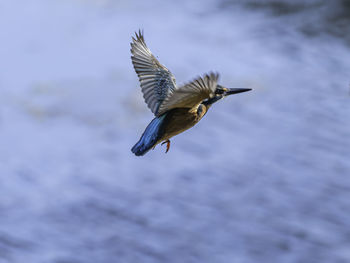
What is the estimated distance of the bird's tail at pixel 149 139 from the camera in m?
2.35

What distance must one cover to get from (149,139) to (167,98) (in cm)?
19

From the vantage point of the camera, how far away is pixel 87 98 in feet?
27.8

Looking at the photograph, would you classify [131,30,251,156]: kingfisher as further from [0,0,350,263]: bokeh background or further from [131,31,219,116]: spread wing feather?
[0,0,350,263]: bokeh background

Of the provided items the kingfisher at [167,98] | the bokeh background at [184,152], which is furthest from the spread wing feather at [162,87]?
the bokeh background at [184,152]

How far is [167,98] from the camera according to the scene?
2.27 meters

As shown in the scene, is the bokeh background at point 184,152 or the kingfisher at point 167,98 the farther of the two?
the bokeh background at point 184,152

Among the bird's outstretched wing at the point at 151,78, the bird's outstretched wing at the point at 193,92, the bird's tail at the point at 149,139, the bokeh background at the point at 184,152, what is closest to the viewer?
the bird's outstretched wing at the point at 193,92

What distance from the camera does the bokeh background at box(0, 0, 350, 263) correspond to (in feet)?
22.8

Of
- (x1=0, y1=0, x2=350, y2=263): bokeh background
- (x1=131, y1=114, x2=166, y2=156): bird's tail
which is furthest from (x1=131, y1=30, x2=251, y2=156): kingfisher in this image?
(x1=0, y1=0, x2=350, y2=263): bokeh background

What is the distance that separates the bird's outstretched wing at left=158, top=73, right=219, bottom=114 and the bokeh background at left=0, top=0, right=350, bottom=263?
459 cm

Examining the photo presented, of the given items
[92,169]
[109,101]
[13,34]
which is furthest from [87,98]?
[13,34]

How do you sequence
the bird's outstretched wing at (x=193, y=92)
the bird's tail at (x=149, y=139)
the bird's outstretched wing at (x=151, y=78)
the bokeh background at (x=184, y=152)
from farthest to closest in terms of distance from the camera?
the bokeh background at (x=184, y=152) < the bird's outstretched wing at (x=151, y=78) < the bird's tail at (x=149, y=139) < the bird's outstretched wing at (x=193, y=92)

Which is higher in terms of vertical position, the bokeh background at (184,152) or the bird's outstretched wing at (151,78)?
the bokeh background at (184,152)

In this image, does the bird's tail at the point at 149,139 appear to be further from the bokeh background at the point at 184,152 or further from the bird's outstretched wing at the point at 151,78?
the bokeh background at the point at 184,152
